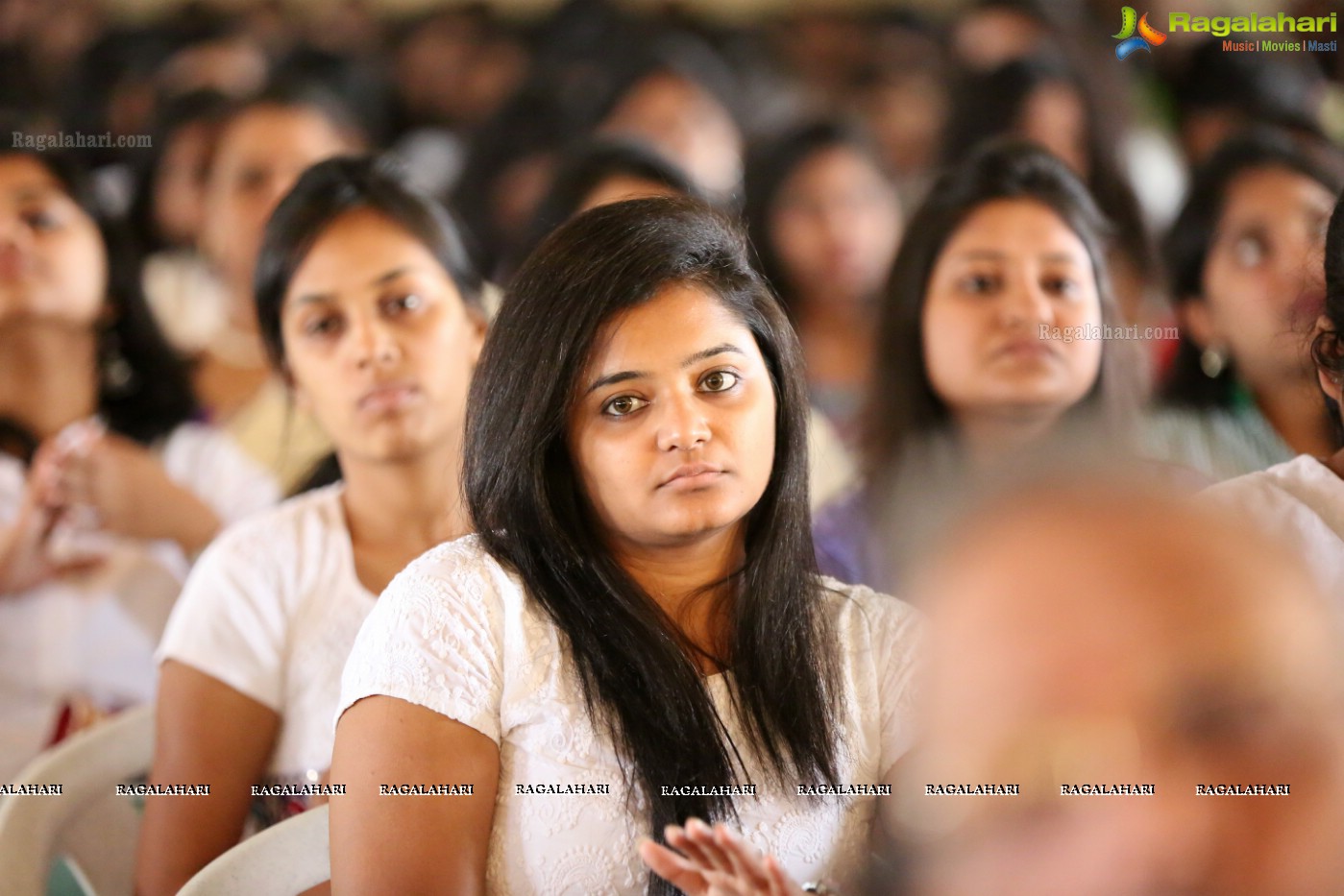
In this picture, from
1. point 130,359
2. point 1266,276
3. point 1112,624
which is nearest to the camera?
point 1112,624

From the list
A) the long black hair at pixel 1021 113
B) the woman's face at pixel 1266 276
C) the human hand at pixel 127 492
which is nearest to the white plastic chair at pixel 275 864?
the human hand at pixel 127 492

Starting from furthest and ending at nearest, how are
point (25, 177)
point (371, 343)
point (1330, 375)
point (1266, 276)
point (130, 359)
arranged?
point (130, 359) → point (25, 177) → point (1266, 276) → point (371, 343) → point (1330, 375)

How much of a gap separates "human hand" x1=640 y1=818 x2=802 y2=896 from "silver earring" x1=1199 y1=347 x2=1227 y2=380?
3.84 feet

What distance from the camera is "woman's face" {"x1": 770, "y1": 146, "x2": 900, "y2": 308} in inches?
95.1

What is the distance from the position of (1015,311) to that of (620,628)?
80cm

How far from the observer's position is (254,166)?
7.82ft

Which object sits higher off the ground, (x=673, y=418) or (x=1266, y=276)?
(x=1266, y=276)

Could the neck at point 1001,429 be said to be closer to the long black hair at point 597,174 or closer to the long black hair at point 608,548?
the long black hair at point 608,548

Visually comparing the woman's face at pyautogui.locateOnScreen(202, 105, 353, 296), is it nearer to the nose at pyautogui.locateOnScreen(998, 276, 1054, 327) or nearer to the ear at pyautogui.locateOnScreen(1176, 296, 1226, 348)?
the nose at pyautogui.locateOnScreen(998, 276, 1054, 327)

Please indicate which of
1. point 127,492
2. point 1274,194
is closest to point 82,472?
point 127,492

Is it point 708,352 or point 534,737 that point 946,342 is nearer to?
point 708,352

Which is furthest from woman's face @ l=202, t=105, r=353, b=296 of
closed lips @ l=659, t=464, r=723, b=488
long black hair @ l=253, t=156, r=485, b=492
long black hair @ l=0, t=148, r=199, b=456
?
closed lips @ l=659, t=464, r=723, b=488

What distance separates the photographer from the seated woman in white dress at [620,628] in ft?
3.73

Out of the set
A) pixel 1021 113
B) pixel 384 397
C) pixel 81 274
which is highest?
pixel 1021 113
